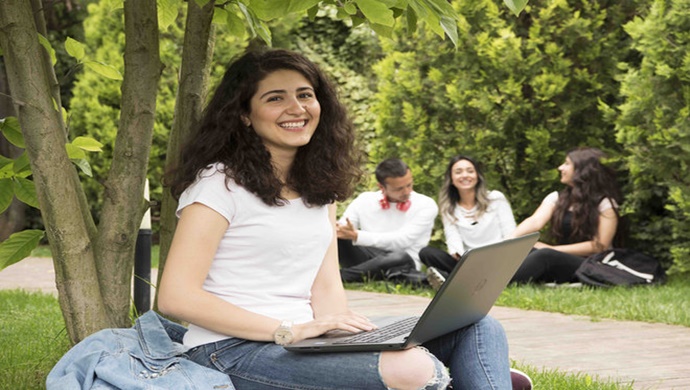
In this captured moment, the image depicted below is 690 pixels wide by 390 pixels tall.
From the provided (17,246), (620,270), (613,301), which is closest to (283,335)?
(17,246)

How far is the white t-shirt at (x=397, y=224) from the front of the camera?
8891mm

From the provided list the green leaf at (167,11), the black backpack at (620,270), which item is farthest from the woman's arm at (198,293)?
the black backpack at (620,270)

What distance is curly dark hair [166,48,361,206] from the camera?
3.12 meters

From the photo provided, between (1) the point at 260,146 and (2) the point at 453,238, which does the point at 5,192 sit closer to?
(1) the point at 260,146

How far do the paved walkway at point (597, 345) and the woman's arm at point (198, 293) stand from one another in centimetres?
171

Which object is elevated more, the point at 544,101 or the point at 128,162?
the point at 128,162

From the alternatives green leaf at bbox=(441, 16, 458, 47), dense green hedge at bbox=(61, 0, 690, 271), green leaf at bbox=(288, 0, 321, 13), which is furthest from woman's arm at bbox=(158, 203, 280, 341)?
dense green hedge at bbox=(61, 0, 690, 271)

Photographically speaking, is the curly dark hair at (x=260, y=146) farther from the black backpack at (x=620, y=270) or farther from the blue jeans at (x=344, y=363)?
the black backpack at (x=620, y=270)

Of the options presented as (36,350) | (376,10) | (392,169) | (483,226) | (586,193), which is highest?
(376,10)

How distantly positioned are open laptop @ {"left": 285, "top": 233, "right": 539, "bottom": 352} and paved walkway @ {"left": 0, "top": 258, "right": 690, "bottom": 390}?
1.26 meters

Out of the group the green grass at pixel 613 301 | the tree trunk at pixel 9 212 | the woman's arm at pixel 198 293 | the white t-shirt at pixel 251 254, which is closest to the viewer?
the woman's arm at pixel 198 293

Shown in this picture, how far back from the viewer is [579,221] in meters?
8.57

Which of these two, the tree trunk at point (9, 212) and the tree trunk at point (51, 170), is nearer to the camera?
the tree trunk at point (51, 170)

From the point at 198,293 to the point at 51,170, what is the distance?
0.70 m
